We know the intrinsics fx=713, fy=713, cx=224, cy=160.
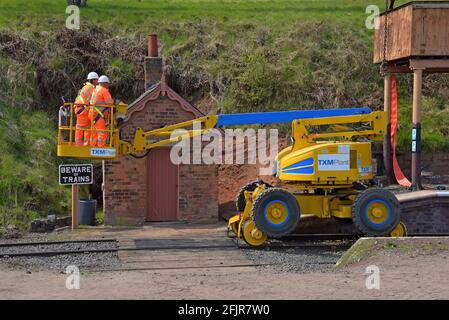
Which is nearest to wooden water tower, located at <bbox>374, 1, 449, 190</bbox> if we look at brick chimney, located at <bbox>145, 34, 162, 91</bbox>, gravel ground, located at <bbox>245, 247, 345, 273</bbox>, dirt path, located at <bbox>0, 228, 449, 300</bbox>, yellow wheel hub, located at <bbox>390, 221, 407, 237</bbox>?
yellow wheel hub, located at <bbox>390, 221, 407, 237</bbox>

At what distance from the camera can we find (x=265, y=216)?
15766mm

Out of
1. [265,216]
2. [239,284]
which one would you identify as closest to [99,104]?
[265,216]

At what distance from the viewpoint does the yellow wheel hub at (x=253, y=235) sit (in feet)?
52.3

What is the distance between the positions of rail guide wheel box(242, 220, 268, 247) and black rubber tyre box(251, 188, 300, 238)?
230 millimetres

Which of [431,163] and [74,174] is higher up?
[431,163]

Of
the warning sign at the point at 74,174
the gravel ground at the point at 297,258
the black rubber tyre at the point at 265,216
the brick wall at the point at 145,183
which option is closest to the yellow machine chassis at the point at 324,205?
the black rubber tyre at the point at 265,216

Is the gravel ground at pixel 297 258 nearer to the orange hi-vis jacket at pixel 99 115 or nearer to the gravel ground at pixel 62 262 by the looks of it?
the gravel ground at pixel 62 262

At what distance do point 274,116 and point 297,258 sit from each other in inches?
132

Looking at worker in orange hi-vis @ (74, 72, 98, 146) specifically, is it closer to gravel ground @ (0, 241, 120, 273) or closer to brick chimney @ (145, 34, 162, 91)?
gravel ground @ (0, 241, 120, 273)

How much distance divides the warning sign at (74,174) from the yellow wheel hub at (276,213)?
571 cm

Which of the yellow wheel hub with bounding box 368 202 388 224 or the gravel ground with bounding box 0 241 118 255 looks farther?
the yellow wheel hub with bounding box 368 202 388 224

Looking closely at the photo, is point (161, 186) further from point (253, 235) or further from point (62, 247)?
point (253, 235)

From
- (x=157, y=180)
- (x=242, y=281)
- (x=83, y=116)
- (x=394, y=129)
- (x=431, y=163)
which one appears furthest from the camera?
(x=431, y=163)

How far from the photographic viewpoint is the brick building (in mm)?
19875
